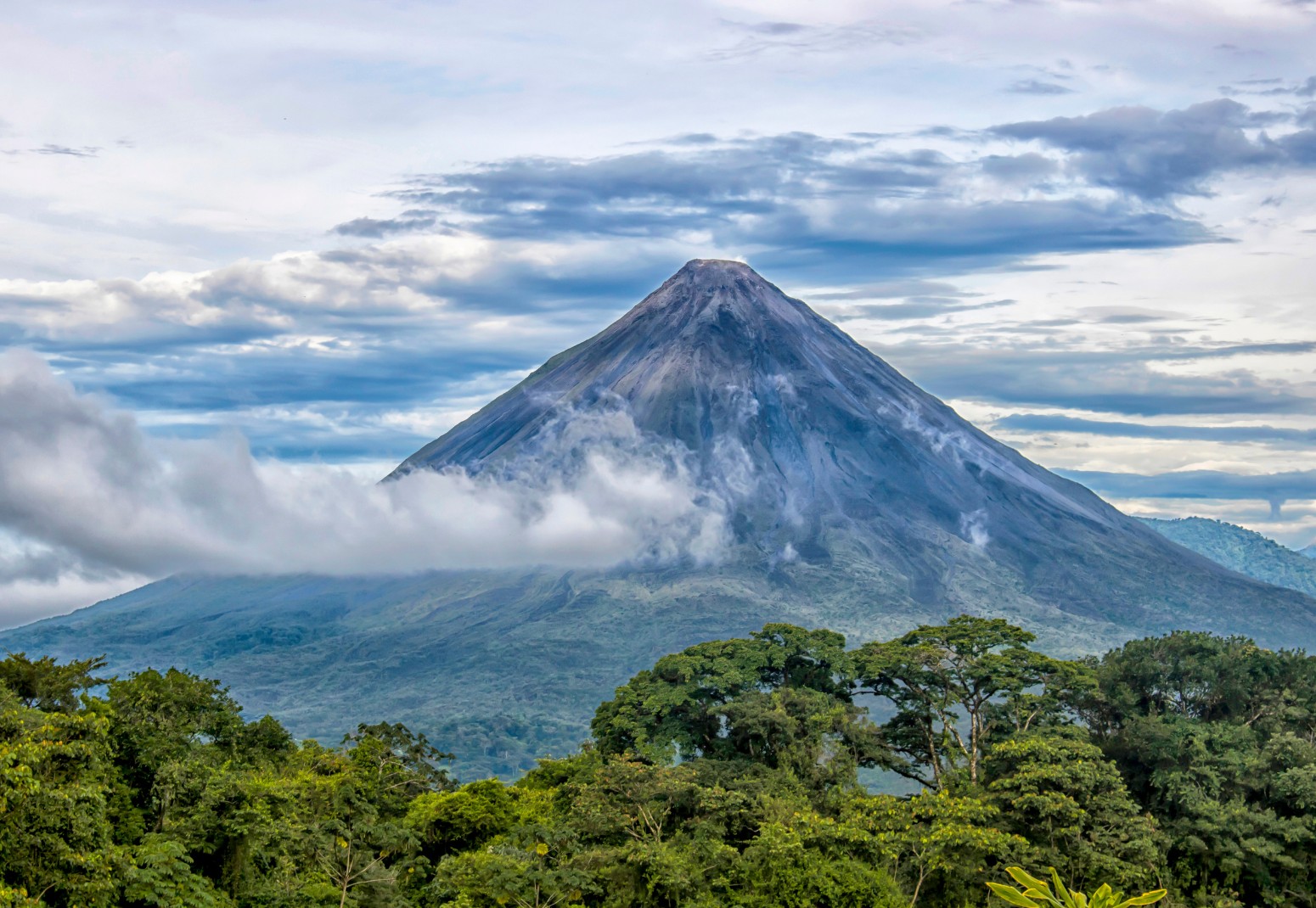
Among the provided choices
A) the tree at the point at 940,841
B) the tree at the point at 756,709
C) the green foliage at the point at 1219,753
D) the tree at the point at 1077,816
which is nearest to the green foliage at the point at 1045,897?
the tree at the point at 940,841

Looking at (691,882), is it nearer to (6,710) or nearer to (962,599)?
(6,710)

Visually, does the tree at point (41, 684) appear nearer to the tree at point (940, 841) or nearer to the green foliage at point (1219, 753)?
the tree at point (940, 841)

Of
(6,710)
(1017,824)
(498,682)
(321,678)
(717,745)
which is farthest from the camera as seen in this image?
(321,678)

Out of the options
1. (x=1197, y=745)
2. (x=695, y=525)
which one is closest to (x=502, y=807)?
(x=1197, y=745)

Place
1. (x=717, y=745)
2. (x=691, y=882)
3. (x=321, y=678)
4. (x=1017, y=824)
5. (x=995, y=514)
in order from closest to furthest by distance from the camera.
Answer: (x=691, y=882) < (x=1017, y=824) < (x=717, y=745) < (x=321, y=678) < (x=995, y=514)

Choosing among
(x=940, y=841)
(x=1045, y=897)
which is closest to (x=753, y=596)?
(x=940, y=841)
